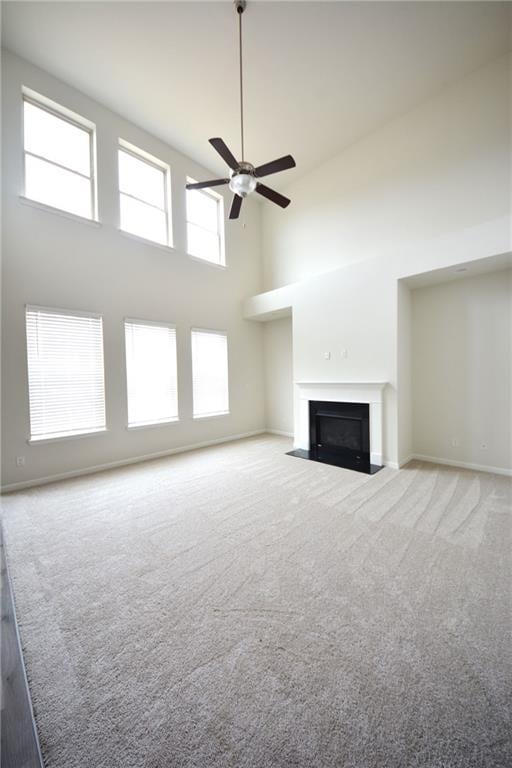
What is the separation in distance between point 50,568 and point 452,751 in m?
2.49

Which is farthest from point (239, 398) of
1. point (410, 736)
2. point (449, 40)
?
point (449, 40)

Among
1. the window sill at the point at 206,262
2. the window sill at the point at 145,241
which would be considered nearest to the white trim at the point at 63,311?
the window sill at the point at 145,241

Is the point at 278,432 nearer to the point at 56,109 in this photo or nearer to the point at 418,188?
the point at 418,188

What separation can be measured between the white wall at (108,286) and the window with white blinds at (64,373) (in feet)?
0.36

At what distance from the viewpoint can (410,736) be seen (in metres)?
1.12

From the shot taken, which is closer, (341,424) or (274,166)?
(274,166)

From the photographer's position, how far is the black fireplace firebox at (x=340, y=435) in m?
4.44

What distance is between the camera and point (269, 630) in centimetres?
160

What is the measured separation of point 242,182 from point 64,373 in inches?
128

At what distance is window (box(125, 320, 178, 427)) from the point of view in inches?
185

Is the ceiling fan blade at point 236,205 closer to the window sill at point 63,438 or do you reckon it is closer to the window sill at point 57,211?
the window sill at point 57,211

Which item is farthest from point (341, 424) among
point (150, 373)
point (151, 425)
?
point (150, 373)

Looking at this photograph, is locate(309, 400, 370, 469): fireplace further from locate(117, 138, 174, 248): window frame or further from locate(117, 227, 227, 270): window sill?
locate(117, 138, 174, 248): window frame

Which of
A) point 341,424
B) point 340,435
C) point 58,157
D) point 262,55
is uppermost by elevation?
point 262,55
